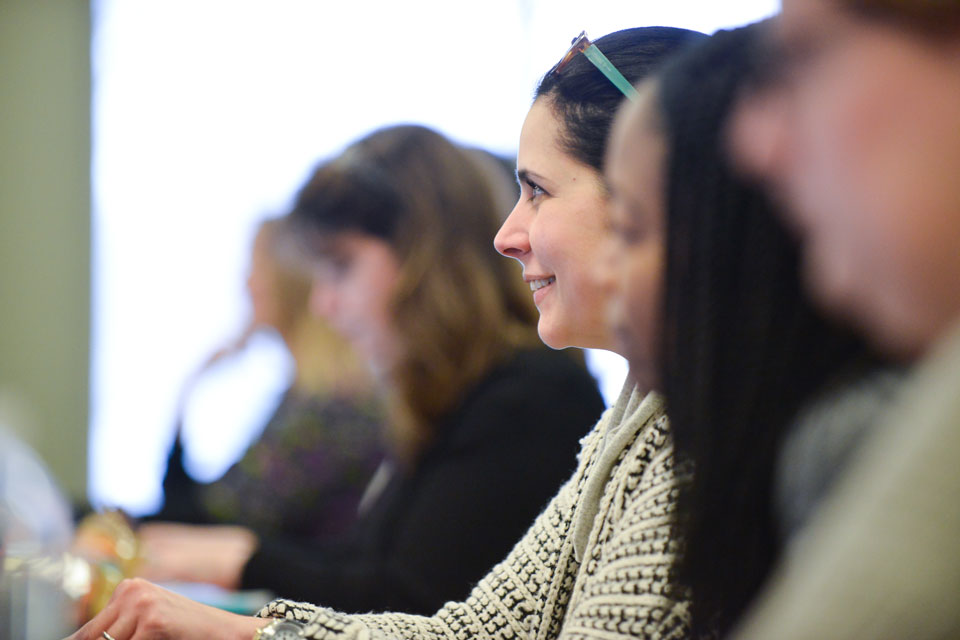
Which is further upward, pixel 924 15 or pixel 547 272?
pixel 924 15

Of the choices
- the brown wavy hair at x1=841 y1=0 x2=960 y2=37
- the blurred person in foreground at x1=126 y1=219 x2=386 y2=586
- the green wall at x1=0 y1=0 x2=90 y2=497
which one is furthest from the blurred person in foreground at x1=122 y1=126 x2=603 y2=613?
the green wall at x1=0 y1=0 x2=90 y2=497

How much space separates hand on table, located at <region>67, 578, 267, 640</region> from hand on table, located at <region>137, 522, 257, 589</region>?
762mm

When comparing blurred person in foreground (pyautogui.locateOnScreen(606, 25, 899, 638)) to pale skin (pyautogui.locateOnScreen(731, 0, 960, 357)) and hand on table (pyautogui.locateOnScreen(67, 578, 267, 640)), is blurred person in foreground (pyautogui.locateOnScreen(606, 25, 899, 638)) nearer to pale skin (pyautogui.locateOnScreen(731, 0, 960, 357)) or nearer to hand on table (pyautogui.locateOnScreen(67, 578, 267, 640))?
pale skin (pyautogui.locateOnScreen(731, 0, 960, 357))

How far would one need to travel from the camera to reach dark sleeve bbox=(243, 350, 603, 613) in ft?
4.84

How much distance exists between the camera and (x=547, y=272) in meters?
1.09

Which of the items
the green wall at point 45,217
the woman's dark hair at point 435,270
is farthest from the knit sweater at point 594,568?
the green wall at point 45,217

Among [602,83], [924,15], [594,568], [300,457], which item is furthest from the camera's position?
[300,457]

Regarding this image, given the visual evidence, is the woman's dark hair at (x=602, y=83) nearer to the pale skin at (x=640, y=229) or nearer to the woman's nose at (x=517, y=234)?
the woman's nose at (x=517, y=234)

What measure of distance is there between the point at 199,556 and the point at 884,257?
1.65 m

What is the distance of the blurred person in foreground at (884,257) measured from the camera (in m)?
0.33

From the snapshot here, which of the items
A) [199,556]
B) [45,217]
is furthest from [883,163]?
[45,217]

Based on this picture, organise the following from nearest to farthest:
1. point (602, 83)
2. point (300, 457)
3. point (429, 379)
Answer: point (602, 83)
point (429, 379)
point (300, 457)

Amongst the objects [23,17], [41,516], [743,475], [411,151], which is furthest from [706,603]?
[23,17]

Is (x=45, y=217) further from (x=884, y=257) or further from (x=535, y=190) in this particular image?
(x=884, y=257)
